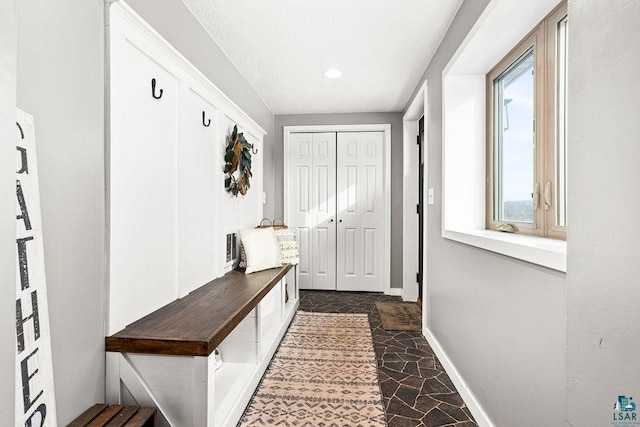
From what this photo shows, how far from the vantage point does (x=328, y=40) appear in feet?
7.81

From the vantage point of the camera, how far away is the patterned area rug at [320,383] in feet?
→ 5.67

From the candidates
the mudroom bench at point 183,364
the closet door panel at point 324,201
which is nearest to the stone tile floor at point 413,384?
the mudroom bench at point 183,364

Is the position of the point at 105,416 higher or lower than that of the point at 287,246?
lower

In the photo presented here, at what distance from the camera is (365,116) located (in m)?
4.23

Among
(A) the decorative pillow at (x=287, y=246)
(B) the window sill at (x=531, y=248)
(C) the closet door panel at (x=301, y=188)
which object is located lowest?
(A) the decorative pillow at (x=287, y=246)

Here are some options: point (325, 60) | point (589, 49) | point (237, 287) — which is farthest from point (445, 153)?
point (589, 49)

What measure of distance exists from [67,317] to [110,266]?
0.78 ft

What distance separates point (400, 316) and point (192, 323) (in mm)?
2426

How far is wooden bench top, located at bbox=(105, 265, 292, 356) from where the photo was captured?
1274 mm

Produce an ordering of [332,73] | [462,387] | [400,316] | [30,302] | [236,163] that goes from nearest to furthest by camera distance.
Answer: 1. [30,302]
2. [462,387]
3. [236,163]
4. [332,73]
5. [400,316]

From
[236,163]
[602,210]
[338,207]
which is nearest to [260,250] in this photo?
[236,163]

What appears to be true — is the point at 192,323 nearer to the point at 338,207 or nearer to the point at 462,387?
the point at 462,387

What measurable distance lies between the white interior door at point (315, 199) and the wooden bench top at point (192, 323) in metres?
2.19

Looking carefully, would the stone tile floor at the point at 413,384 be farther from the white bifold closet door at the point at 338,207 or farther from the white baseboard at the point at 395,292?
the white bifold closet door at the point at 338,207
